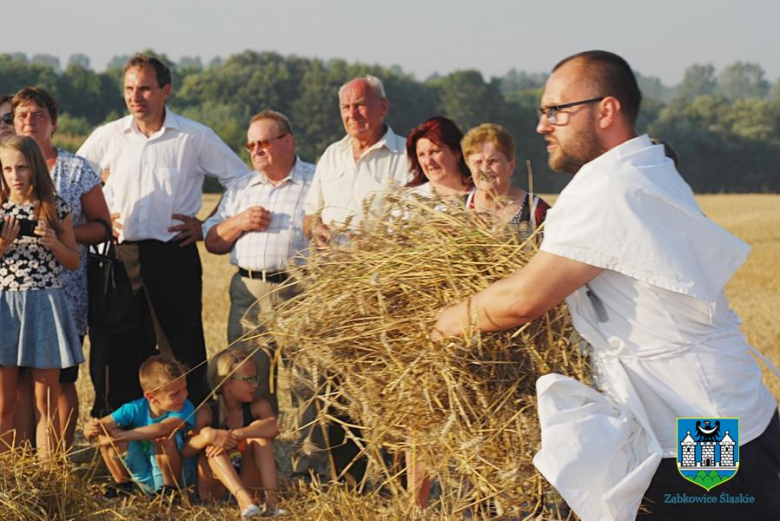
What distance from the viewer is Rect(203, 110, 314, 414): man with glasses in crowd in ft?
20.1

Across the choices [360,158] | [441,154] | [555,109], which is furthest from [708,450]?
[360,158]

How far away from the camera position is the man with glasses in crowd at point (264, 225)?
612 centimetres

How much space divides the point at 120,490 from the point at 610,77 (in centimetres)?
377

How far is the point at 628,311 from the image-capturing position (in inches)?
121

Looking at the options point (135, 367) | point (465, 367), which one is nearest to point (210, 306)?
point (135, 367)

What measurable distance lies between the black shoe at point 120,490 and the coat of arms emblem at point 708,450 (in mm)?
3513

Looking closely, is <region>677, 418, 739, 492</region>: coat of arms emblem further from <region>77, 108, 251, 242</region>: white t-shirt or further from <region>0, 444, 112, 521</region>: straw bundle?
<region>77, 108, 251, 242</region>: white t-shirt

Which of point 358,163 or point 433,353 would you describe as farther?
point 358,163

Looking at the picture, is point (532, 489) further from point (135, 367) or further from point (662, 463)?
point (135, 367)

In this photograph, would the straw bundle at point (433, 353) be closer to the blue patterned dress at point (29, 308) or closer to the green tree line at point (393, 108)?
the blue patterned dress at point (29, 308)

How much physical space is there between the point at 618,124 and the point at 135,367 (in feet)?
13.8

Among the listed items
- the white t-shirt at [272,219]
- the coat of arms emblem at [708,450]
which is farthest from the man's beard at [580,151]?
the white t-shirt at [272,219]

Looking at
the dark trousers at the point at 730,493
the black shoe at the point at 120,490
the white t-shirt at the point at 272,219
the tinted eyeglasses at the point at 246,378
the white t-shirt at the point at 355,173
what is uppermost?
the white t-shirt at the point at 355,173

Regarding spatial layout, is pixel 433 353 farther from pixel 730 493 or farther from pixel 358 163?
pixel 358 163
